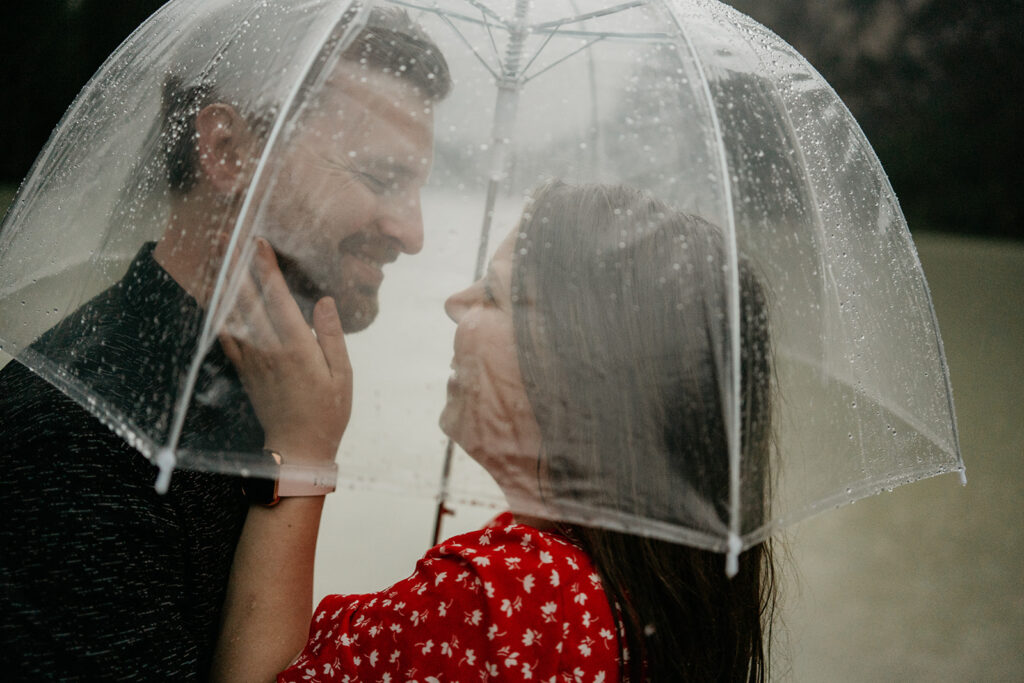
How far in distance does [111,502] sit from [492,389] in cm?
49

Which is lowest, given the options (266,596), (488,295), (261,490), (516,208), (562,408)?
(266,596)

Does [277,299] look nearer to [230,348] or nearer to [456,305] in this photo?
[230,348]

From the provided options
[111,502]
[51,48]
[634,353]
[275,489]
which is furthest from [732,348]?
[51,48]

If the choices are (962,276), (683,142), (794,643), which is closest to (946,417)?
(683,142)

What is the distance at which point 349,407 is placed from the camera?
968mm

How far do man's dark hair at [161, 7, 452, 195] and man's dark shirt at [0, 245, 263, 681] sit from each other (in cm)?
13

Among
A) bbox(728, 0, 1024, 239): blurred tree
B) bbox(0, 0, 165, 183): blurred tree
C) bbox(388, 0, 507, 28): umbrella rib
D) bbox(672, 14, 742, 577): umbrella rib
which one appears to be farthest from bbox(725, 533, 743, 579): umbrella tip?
bbox(728, 0, 1024, 239): blurred tree

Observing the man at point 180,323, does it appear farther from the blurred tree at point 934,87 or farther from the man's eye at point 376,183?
the blurred tree at point 934,87

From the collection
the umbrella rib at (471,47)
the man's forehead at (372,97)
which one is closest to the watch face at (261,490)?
the man's forehead at (372,97)

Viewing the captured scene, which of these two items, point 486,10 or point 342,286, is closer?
point 342,286

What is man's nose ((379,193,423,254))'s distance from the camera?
3.14ft

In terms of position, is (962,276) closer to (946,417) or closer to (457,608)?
(946,417)

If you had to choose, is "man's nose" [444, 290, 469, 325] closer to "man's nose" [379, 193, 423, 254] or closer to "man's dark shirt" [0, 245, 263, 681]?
"man's nose" [379, 193, 423, 254]

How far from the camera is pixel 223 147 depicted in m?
0.98
